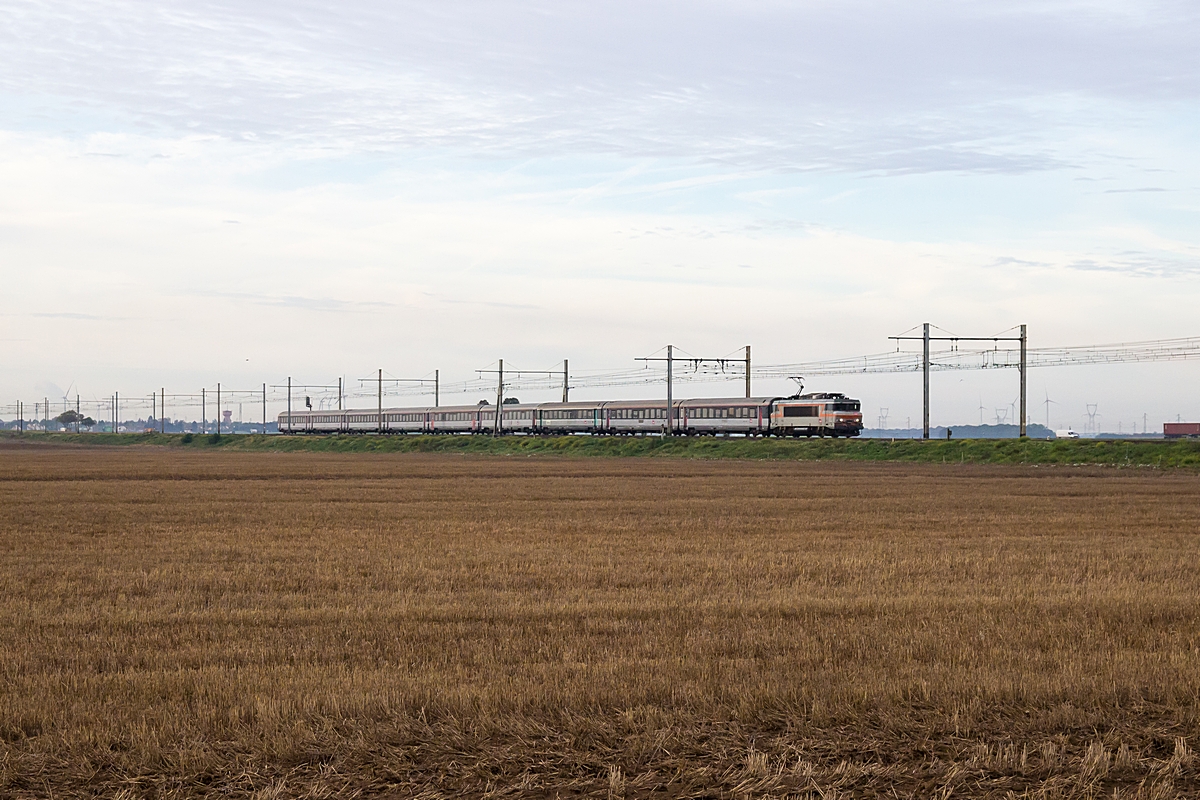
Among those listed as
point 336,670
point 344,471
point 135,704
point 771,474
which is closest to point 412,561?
point 336,670

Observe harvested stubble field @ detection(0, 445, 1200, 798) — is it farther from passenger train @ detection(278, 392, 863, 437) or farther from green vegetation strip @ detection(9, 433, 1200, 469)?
passenger train @ detection(278, 392, 863, 437)

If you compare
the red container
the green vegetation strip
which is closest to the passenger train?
the green vegetation strip

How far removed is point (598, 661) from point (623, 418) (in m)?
99.0

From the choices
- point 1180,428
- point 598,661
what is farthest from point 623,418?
point 598,661

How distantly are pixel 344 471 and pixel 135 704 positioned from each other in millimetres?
55775

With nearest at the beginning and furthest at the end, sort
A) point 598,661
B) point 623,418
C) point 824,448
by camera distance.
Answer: point 598,661
point 824,448
point 623,418

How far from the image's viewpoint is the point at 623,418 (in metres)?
111

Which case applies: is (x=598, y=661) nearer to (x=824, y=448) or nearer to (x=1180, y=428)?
(x=824, y=448)

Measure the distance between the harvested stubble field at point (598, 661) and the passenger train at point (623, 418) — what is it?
215 feet

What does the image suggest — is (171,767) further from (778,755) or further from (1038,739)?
(1038,739)

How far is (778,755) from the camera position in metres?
9.29

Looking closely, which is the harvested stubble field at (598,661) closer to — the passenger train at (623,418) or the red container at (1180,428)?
the passenger train at (623,418)

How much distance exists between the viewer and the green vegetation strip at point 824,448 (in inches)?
2660

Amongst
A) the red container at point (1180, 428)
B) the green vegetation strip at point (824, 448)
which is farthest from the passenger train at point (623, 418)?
the red container at point (1180, 428)
